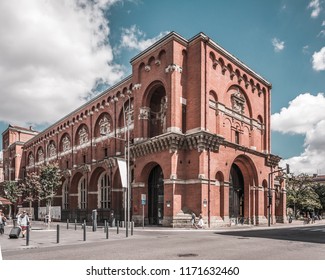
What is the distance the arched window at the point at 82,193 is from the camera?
166ft

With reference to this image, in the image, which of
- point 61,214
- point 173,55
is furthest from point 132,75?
point 61,214

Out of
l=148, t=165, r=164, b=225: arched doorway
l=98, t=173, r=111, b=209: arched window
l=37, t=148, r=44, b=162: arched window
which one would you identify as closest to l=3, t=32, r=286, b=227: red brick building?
l=98, t=173, r=111, b=209: arched window

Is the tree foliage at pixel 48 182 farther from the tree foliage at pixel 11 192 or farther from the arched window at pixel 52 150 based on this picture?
the tree foliage at pixel 11 192

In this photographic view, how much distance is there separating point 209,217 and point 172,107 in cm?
1095

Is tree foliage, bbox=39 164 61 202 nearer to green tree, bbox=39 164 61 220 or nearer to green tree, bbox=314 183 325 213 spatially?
green tree, bbox=39 164 61 220

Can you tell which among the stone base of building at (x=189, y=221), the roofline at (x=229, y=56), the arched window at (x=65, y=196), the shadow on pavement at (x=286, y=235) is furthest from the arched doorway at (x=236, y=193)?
the arched window at (x=65, y=196)

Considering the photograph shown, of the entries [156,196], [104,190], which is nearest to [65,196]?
[104,190]

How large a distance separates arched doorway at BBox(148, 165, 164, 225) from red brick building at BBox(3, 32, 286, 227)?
0.11 metres

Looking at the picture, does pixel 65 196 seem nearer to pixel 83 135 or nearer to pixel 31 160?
pixel 83 135

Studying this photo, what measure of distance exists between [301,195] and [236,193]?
3982 centimetres

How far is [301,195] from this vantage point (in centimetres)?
7081

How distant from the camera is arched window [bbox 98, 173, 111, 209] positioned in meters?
45.3

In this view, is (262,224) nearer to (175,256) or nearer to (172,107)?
(172,107)

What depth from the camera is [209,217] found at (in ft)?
99.8
